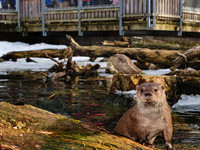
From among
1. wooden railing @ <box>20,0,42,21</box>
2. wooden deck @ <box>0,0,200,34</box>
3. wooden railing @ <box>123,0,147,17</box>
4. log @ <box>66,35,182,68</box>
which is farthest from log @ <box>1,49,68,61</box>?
wooden railing @ <box>20,0,42,21</box>

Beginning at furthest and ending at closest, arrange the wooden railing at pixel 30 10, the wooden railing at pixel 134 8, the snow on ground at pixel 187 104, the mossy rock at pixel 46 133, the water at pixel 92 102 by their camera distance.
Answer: the wooden railing at pixel 30 10
the wooden railing at pixel 134 8
the snow on ground at pixel 187 104
the water at pixel 92 102
the mossy rock at pixel 46 133

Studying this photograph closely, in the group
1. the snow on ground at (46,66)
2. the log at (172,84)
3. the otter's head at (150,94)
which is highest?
the otter's head at (150,94)

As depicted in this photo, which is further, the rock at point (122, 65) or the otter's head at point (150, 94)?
the rock at point (122, 65)

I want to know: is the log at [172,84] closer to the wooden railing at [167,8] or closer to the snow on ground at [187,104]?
the snow on ground at [187,104]

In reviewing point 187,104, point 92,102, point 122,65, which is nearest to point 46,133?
point 92,102

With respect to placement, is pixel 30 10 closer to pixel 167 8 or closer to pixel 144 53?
pixel 167 8

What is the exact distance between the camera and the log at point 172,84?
8.41 m

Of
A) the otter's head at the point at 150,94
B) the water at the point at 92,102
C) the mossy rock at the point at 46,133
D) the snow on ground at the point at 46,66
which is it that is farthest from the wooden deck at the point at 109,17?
the mossy rock at the point at 46,133

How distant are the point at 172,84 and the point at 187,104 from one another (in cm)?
57

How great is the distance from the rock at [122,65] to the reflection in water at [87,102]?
1.59 metres

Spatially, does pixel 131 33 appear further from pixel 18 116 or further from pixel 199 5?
pixel 18 116

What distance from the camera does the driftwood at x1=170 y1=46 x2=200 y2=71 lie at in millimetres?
13297

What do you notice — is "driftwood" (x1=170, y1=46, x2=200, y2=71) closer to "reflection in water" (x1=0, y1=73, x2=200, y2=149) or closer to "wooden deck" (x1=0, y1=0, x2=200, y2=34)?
"reflection in water" (x1=0, y1=73, x2=200, y2=149)

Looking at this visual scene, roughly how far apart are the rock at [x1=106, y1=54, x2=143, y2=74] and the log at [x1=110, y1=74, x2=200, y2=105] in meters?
5.57
